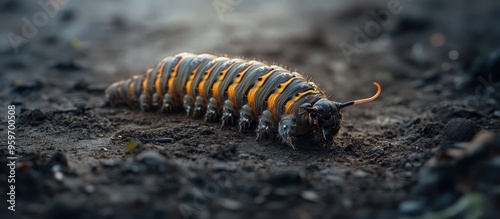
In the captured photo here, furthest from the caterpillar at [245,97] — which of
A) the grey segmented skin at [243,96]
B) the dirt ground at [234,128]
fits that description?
the dirt ground at [234,128]

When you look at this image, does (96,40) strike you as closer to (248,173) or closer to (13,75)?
(13,75)

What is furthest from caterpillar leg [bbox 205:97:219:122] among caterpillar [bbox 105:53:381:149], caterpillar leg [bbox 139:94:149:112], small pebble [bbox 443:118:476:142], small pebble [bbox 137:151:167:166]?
small pebble [bbox 443:118:476:142]

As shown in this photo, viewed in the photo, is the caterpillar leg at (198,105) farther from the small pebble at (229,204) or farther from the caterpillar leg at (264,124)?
the small pebble at (229,204)

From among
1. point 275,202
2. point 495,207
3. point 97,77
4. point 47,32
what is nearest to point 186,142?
point 275,202

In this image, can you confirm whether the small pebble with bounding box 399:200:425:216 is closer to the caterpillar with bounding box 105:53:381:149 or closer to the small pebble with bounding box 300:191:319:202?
the small pebble with bounding box 300:191:319:202

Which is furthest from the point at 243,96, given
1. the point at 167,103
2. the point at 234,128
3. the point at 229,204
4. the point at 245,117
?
the point at 229,204
